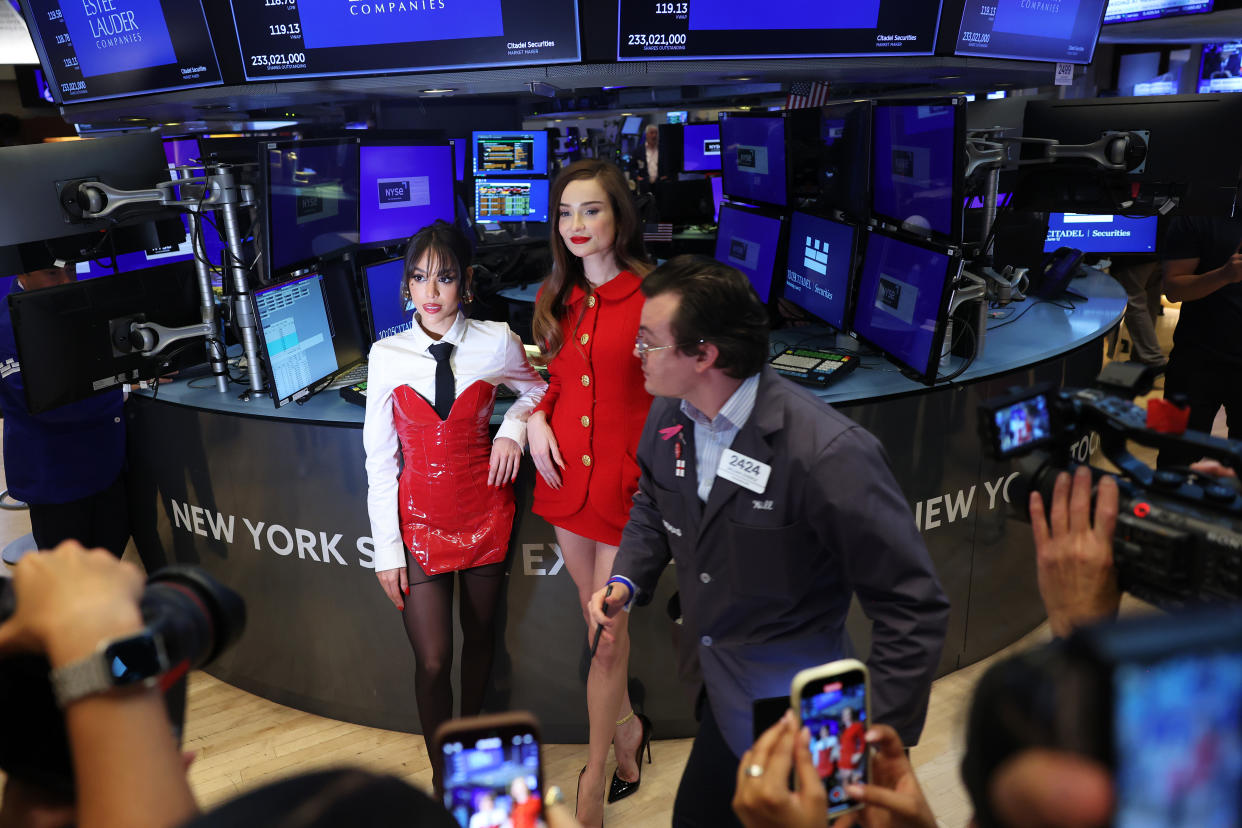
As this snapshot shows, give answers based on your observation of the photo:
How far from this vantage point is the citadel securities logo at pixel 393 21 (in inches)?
132

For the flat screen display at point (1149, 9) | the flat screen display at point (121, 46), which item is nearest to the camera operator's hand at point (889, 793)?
the flat screen display at point (121, 46)

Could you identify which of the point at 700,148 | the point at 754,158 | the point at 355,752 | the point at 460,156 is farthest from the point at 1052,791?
the point at 700,148

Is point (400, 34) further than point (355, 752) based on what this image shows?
Yes

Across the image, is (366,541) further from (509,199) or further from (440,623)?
(509,199)

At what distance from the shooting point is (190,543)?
3.26m

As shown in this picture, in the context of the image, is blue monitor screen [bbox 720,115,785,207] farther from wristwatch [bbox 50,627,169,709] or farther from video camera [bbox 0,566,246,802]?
wristwatch [bbox 50,627,169,709]

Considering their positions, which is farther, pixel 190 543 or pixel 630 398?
pixel 190 543

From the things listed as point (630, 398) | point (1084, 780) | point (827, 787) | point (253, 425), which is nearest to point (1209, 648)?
point (1084, 780)

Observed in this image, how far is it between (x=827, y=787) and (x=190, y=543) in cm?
282

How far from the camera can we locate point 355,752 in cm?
301

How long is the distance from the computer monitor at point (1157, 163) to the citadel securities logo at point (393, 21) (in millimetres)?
2237

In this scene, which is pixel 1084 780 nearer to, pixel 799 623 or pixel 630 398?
pixel 799 623

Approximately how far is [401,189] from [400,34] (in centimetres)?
60

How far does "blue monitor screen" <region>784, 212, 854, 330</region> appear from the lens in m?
3.43
